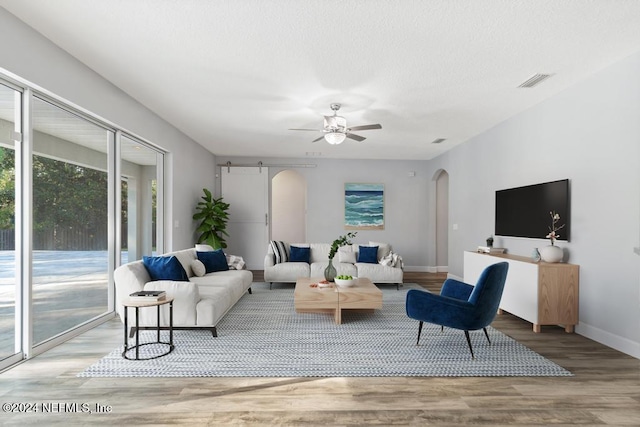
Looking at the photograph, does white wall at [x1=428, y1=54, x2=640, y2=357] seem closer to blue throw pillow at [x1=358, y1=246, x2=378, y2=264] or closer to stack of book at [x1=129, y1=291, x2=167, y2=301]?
blue throw pillow at [x1=358, y1=246, x2=378, y2=264]

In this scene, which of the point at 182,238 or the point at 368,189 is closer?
the point at 182,238

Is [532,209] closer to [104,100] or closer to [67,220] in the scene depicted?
[104,100]

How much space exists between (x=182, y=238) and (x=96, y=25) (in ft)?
13.8

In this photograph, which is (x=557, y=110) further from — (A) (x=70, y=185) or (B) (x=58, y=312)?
(B) (x=58, y=312)

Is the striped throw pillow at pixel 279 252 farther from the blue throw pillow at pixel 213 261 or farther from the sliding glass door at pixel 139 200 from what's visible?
the sliding glass door at pixel 139 200

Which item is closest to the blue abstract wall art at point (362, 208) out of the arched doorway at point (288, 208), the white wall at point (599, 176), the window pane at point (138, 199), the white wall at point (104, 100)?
the arched doorway at point (288, 208)

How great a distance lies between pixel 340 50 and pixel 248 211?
586cm

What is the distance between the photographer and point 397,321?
4.35 meters

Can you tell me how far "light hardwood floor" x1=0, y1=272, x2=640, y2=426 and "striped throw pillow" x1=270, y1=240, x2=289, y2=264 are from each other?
3.79 metres

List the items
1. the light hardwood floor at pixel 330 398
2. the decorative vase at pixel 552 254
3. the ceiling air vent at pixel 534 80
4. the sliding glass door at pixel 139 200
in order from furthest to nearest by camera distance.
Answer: the sliding glass door at pixel 139 200
the decorative vase at pixel 552 254
the ceiling air vent at pixel 534 80
the light hardwood floor at pixel 330 398

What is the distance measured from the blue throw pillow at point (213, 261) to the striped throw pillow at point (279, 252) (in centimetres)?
127

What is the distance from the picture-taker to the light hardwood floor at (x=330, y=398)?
2211 mm

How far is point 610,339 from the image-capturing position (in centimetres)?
349

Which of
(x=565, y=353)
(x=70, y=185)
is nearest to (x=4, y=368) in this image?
(x=70, y=185)
